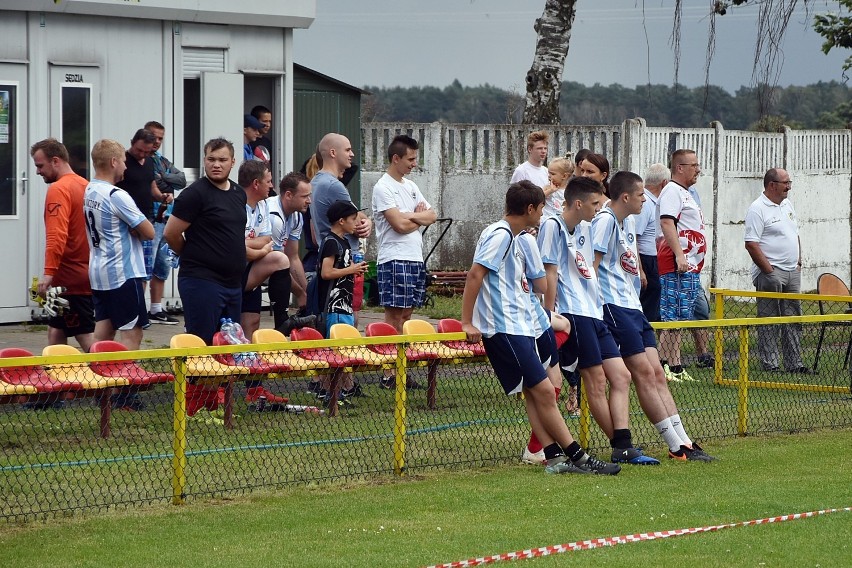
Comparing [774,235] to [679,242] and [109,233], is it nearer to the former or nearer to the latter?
[679,242]

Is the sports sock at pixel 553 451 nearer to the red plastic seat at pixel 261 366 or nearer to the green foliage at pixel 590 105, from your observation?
the red plastic seat at pixel 261 366

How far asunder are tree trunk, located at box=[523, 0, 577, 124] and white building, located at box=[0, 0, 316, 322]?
5031 millimetres

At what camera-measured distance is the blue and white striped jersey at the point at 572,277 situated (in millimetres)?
9227

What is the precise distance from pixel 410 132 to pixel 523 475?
1327 cm

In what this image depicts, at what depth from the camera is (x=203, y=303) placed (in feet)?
33.6

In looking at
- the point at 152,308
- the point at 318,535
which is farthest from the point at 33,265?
the point at 318,535

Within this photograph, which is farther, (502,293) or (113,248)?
(113,248)

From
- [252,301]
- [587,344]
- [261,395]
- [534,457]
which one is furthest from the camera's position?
[252,301]

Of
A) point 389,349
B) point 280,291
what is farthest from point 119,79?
point 389,349

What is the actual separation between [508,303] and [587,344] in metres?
0.79

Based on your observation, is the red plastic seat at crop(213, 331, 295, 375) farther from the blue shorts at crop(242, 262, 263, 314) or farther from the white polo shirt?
the white polo shirt

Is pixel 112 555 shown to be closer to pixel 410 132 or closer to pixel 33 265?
pixel 33 265

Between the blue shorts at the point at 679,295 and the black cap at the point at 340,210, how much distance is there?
12.0ft

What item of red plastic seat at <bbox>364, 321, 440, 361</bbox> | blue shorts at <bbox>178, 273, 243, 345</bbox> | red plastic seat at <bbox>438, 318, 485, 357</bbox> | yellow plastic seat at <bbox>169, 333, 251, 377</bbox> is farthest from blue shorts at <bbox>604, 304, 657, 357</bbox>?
blue shorts at <bbox>178, 273, 243, 345</bbox>
